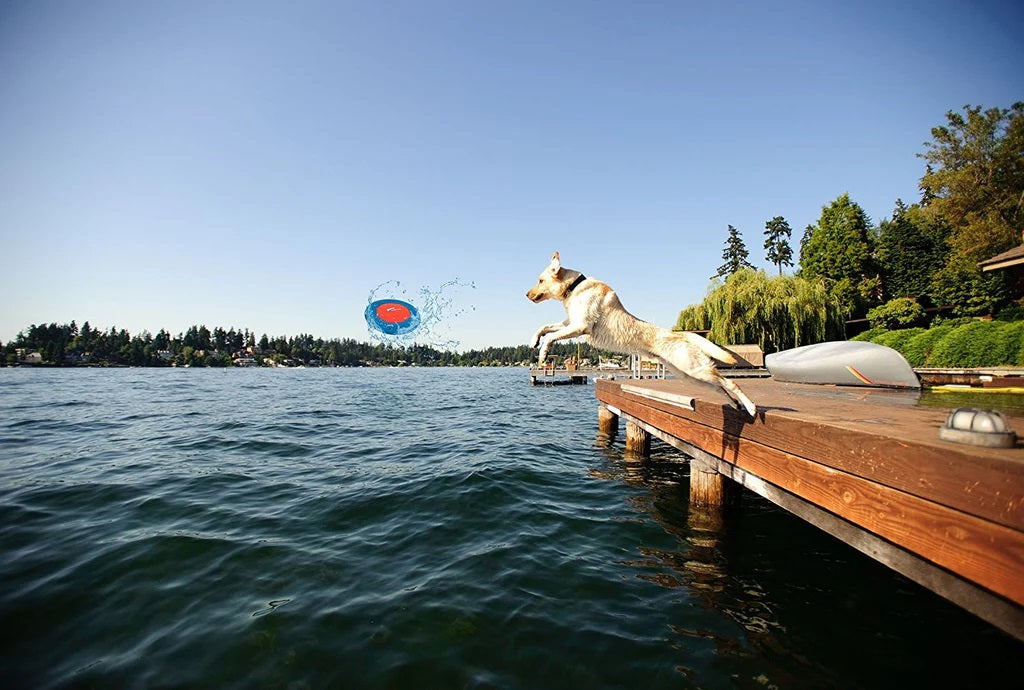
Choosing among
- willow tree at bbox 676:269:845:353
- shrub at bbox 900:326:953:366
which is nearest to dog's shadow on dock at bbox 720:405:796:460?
shrub at bbox 900:326:953:366

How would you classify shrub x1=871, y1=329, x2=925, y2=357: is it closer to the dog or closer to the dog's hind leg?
the dog's hind leg

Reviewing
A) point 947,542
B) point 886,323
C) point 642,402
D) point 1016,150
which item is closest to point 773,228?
point 886,323

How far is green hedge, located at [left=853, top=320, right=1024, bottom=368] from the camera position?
74.6ft

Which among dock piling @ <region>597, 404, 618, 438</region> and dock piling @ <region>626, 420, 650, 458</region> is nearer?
dock piling @ <region>626, 420, 650, 458</region>

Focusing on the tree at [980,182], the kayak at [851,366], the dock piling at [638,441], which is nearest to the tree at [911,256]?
the tree at [980,182]

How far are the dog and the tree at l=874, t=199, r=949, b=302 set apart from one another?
192 feet

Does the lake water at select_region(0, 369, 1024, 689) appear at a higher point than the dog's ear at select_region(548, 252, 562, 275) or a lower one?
lower

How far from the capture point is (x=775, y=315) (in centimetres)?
3800

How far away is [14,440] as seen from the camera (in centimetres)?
1389

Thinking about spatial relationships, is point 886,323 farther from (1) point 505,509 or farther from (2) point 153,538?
(2) point 153,538

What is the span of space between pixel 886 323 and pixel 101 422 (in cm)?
6387

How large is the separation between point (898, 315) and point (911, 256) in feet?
42.9

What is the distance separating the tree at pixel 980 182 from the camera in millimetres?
29688

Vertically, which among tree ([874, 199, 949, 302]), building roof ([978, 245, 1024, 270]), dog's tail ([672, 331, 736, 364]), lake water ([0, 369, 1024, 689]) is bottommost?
lake water ([0, 369, 1024, 689])
